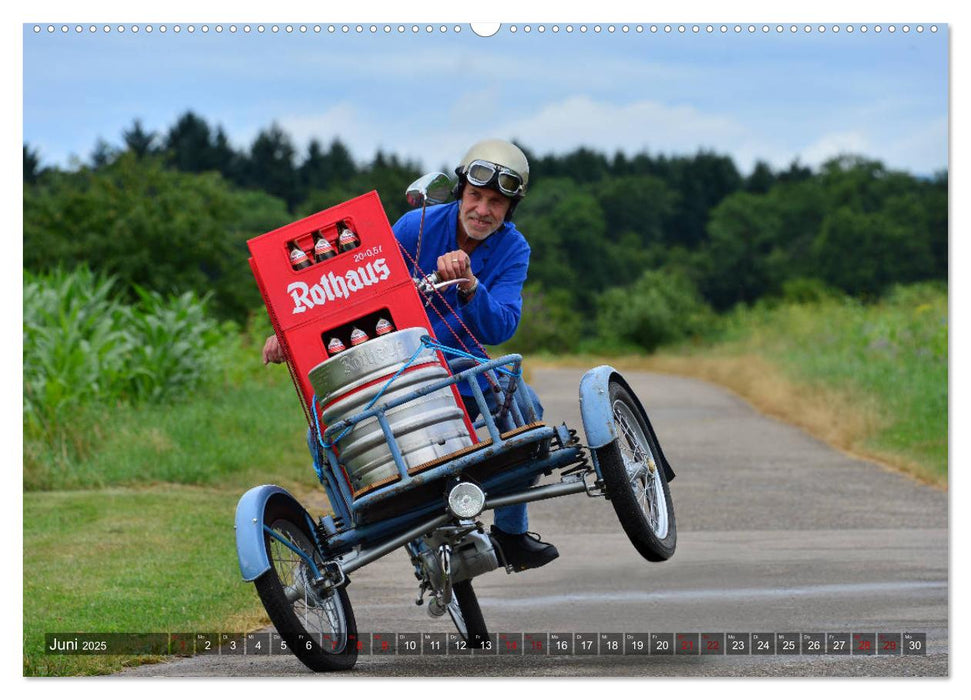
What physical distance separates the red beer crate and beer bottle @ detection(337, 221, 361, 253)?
14 millimetres

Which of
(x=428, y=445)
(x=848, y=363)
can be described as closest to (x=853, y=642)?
(x=428, y=445)

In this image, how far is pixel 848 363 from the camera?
67.7ft

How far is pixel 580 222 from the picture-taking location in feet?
73.2

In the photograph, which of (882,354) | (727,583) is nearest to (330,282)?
(727,583)

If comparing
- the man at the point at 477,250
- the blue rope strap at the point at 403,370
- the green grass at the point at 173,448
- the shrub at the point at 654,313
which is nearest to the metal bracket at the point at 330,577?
the blue rope strap at the point at 403,370

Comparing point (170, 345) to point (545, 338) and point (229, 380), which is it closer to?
point (229, 380)

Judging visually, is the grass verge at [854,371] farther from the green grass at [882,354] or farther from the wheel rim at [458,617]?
the wheel rim at [458,617]

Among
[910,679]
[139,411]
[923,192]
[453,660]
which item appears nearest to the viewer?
[910,679]

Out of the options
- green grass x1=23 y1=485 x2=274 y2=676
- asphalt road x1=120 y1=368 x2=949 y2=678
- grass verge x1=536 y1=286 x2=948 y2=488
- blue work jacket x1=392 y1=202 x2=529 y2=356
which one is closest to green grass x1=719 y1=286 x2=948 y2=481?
grass verge x1=536 y1=286 x2=948 y2=488

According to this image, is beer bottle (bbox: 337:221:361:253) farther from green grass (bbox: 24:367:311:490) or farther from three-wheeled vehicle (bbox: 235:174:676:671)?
green grass (bbox: 24:367:311:490)

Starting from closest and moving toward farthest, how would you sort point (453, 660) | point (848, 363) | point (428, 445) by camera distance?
point (428, 445), point (453, 660), point (848, 363)

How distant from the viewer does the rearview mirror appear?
6098 millimetres

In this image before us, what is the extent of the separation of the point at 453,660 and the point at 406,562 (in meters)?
4.07
